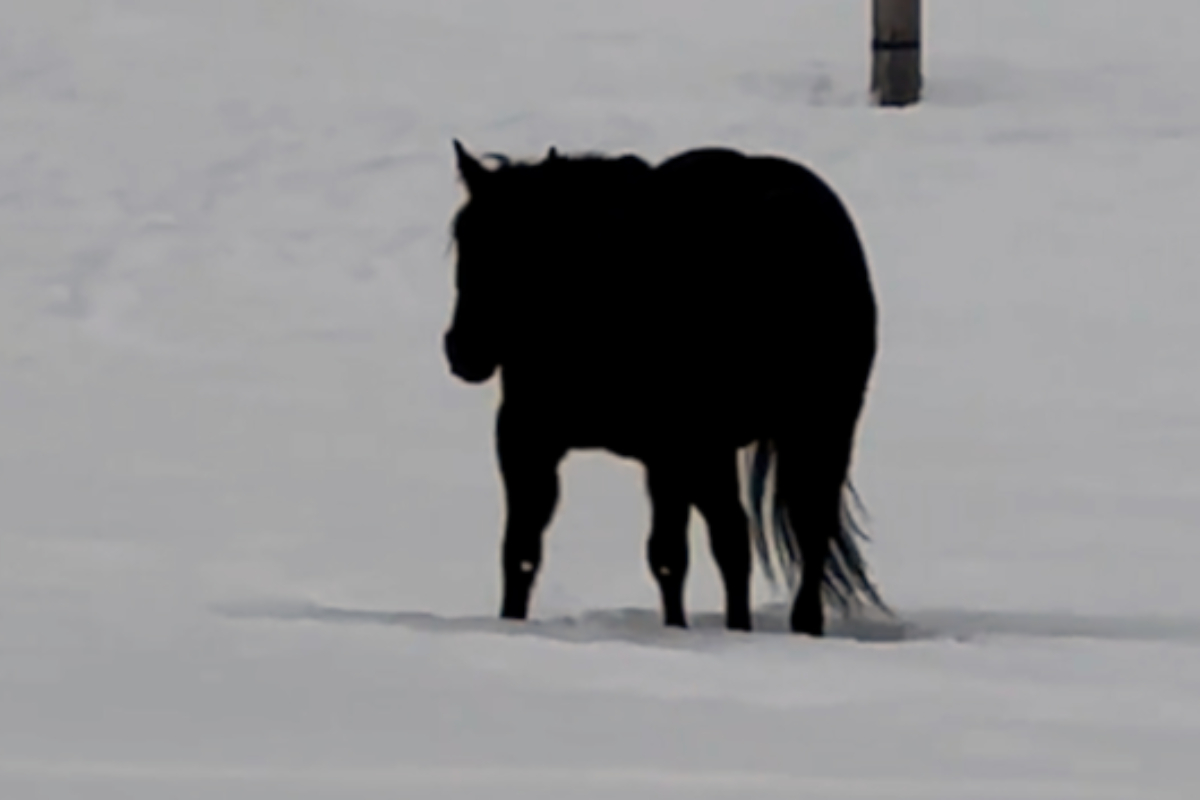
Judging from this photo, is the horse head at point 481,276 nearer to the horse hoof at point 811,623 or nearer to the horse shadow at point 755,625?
the horse shadow at point 755,625

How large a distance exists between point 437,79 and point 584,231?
844cm

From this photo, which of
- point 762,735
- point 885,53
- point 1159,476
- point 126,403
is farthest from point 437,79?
point 762,735

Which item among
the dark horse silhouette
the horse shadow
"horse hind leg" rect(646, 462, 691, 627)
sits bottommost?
the horse shadow

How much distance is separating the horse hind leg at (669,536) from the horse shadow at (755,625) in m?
0.07

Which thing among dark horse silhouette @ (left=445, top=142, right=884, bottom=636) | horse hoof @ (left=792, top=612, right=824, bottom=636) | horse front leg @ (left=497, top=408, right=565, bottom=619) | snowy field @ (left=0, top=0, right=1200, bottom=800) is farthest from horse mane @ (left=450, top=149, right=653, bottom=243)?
horse hoof @ (left=792, top=612, right=824, bottom=636)

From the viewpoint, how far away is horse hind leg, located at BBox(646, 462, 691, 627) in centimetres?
535

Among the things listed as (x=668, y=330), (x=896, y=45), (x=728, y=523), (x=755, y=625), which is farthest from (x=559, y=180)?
(x=896, y=45)

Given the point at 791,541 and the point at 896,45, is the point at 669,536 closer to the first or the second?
the point at 791,541

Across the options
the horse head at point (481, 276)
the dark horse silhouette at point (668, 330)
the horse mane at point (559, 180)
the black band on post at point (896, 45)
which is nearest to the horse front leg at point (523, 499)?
the dark horse silhouette at point (668, 330)

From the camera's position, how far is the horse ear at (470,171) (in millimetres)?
5105

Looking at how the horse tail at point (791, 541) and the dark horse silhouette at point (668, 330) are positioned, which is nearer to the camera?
the dark horse silhouette at point (668, 330)

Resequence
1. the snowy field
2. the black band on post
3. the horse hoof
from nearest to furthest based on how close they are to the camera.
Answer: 1. the snowy field
2. the horse hoof
3. the black band on post

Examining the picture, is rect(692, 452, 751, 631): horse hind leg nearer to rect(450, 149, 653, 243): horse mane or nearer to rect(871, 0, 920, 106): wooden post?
rect(450, 149, 653, 243): horse mane

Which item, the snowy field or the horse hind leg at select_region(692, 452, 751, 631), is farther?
the horse hind leg at select_region(692, 452, 751, 631)
